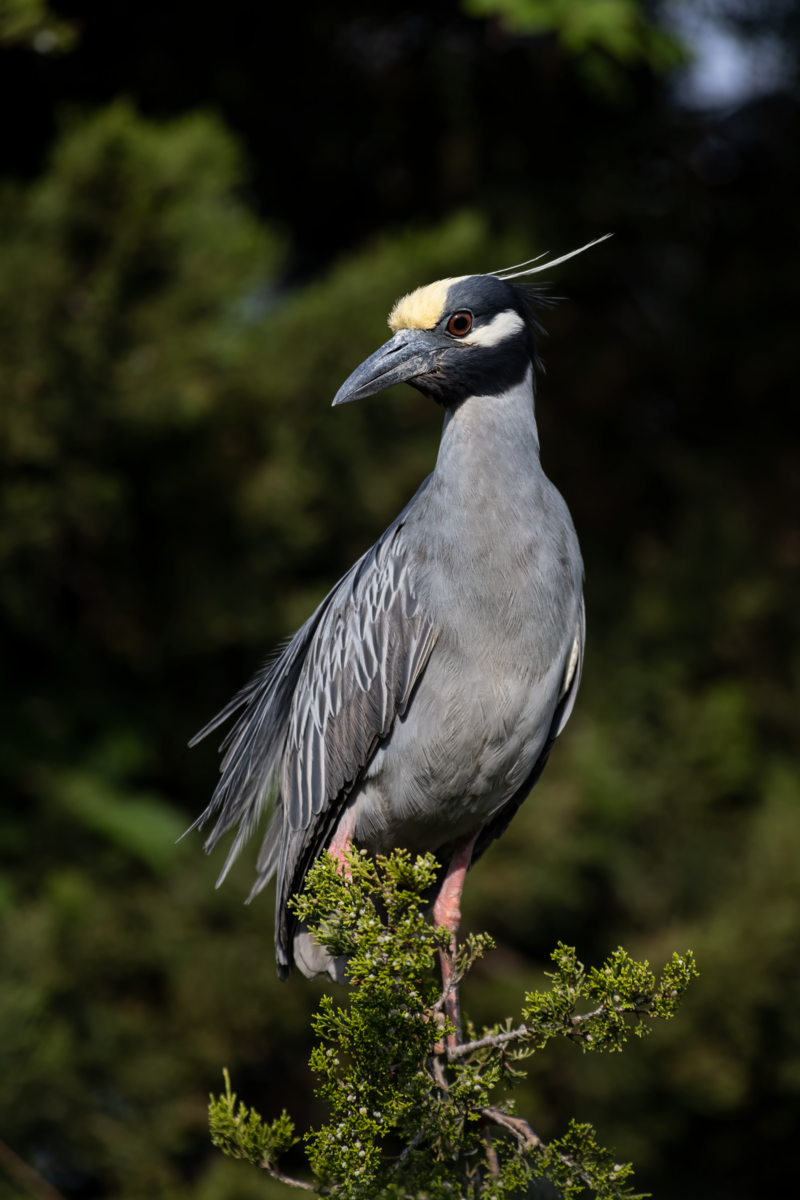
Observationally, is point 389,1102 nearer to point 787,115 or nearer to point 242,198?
point 242,198

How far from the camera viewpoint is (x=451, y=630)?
2135 millimetres

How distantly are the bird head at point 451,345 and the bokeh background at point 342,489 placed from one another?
2065 millimetres

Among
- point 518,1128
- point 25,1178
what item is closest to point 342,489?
point 25,1178

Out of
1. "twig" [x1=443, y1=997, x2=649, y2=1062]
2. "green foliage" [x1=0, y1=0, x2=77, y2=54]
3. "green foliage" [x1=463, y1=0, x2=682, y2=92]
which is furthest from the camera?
"green foliage" [x1=463, y1=0, x2=682, y2=92]

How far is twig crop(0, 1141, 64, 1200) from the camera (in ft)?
12.7

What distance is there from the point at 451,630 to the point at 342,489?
3.11 m

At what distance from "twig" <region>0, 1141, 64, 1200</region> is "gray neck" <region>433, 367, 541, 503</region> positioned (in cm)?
320

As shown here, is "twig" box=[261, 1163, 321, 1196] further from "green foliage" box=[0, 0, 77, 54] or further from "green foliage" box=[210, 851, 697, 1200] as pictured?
"green foliage" box=[0, 0, 77, 54]

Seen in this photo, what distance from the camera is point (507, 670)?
6.93 feet

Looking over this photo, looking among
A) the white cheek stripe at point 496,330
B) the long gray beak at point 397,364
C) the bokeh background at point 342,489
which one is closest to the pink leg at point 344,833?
the long gray beak at point 397,364

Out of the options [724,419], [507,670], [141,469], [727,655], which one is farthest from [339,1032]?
[724,419]

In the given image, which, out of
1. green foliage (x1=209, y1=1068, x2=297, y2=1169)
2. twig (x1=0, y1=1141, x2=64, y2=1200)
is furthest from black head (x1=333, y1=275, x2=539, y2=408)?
twig (x1=0, y1=1141, x2=64, y2=1200)

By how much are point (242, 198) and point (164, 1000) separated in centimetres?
401

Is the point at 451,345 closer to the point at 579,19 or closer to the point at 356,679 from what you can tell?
the point at 356,679
